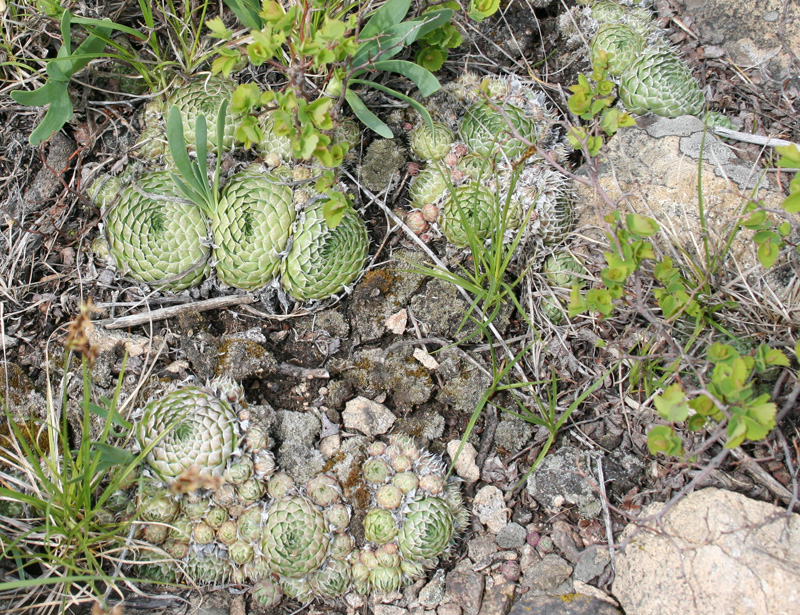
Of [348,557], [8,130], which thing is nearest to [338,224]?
[348,557]

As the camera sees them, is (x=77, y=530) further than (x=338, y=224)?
No

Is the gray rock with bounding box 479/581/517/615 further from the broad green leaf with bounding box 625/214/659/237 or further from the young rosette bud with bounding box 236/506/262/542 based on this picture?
the broad green leaf with bounding box 625/214/659/237

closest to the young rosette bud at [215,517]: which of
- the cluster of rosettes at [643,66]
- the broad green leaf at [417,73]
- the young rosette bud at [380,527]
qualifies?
the young rosette bud at [380,527]

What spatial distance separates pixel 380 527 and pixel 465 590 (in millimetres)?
354

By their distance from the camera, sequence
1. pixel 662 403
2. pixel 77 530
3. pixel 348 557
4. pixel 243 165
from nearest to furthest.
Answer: pixel 662 403 → pixel 77 530 → pixel 348 557 → pixel 243 165

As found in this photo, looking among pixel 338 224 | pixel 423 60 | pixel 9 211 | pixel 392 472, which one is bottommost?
pixel 392 472

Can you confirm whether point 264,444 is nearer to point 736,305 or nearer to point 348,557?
point 348,557

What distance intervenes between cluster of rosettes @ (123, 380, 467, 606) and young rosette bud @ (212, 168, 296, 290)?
49 centimetres

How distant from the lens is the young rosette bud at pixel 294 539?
197 cm

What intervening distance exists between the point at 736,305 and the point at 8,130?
2945 mm

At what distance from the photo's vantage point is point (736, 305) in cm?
212

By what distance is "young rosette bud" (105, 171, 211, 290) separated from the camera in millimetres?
2232

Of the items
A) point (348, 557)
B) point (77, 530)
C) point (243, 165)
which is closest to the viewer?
point (77, 530)

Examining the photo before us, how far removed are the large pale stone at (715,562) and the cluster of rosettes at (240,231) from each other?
142cm
